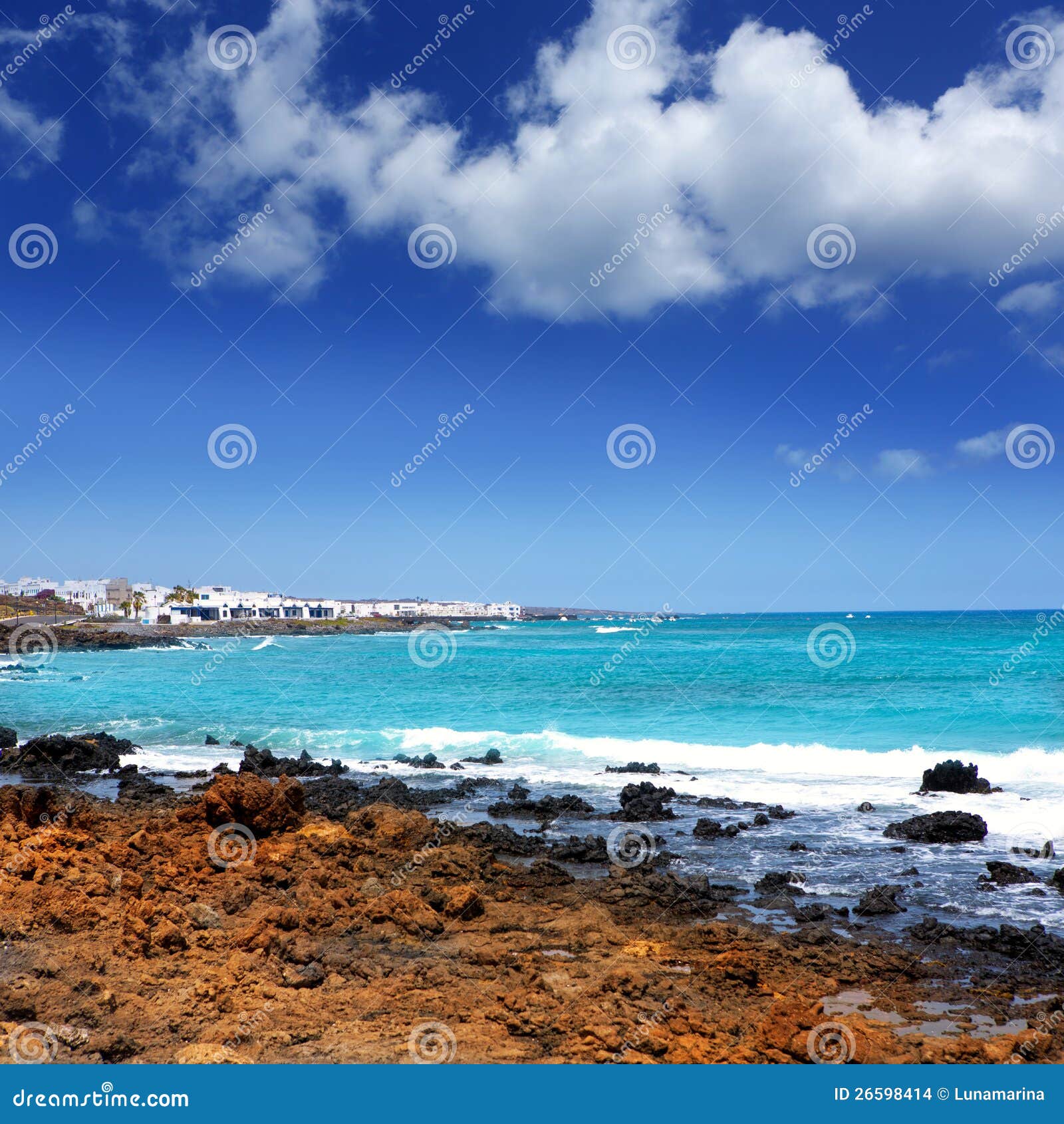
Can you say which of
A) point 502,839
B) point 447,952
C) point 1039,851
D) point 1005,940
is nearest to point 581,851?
point 502,839

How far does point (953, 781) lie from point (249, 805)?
1499 centimetres

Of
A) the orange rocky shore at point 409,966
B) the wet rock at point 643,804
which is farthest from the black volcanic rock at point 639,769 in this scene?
the orange rocky shore at point 409,966

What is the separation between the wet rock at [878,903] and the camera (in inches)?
402

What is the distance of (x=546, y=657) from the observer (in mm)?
69438

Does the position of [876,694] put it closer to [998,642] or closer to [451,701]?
[451,701]

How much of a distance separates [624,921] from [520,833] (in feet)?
16.9

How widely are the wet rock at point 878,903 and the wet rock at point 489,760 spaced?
1306 cm

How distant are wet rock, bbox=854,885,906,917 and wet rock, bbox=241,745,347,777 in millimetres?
13305

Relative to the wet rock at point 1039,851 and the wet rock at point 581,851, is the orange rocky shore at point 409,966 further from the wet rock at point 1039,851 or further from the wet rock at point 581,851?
the wet rock at point 1039,851

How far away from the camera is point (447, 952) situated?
8.34m

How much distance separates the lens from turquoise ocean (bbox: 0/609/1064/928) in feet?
48.6

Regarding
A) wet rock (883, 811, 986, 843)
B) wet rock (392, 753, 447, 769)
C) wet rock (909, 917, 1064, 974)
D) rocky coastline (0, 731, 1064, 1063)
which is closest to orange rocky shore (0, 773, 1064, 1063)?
rocky coastline (0, 731, 1064, 1063)

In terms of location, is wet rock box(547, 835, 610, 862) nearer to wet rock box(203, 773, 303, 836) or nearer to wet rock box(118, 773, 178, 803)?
wet rock box(203, 773, 303, 836)

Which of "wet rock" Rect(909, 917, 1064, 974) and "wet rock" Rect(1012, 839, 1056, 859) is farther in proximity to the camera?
"wet rock" Rect(1012, 839, 1056, 859)
